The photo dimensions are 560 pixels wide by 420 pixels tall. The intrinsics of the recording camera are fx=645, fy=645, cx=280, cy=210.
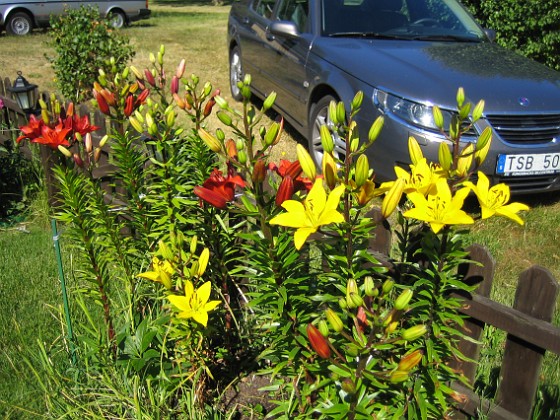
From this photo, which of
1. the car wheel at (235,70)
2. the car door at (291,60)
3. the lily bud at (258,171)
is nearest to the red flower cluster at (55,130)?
the lily bud at (258,171)

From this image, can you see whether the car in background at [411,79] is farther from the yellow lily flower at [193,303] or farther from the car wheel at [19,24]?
the car wheel at [19,24]

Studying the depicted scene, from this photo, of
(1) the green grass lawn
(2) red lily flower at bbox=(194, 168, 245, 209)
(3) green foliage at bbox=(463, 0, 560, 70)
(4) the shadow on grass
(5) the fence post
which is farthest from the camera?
(4) the shadow on grass

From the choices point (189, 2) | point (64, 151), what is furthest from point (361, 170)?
point (189, 2)

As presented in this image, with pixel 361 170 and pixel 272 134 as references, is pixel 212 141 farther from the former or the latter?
pixel 361 170

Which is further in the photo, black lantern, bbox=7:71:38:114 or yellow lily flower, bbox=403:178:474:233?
black lantern, bbox=7:71:38:114

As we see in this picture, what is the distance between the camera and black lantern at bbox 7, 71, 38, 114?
15.5 ft

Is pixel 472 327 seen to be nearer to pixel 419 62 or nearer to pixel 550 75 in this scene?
pixel 419 62

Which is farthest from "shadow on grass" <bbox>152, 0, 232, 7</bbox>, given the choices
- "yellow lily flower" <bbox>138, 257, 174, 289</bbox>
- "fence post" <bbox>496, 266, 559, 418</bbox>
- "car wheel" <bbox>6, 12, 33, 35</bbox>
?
"fence post" <bbox>496, 266, 559, 418</bbox>

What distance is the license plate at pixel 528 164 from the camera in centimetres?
447

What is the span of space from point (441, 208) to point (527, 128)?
3.17m

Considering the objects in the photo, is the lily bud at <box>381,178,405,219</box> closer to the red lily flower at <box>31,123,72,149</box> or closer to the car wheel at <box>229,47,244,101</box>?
the red lily flower at <box>31,123,72,149</box>

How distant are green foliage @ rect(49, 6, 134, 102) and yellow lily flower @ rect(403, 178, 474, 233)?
644 centimetres

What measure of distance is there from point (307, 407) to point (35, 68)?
391 inches

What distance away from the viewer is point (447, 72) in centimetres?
471
